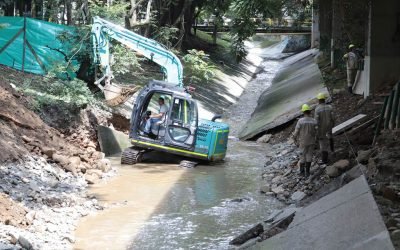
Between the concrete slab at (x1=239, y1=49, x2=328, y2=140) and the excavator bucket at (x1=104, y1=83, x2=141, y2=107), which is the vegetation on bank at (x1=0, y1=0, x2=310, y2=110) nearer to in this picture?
the excavator bucket at (x1=104, y1=83, x2=141, y2=107)

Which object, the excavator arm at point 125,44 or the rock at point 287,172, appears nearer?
the rock at point 287,172

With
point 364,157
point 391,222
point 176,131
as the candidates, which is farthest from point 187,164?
point 391,222

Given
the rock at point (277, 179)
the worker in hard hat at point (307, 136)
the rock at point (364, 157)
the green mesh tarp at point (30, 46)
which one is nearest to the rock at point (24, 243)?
the rock at point (364, 157)

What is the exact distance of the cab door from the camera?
15953 millimetres

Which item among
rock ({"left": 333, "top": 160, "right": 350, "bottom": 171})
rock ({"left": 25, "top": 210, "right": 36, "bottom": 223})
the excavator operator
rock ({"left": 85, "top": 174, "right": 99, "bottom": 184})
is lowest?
rock ({"left": 85, "top": 174, "right": 99, "bottom": 184})

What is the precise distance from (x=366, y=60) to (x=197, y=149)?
718cm

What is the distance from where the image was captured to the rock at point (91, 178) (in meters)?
13.7

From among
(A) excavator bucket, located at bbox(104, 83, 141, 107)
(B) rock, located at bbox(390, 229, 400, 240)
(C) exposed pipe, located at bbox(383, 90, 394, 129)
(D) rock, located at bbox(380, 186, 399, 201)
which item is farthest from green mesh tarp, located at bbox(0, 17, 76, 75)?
(B) rock, located at bbox(390, 229, 400, 240)

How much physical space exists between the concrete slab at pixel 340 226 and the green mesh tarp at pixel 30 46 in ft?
43.2

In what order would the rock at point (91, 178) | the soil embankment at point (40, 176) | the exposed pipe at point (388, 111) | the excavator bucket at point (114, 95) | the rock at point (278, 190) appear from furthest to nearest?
the excavator bucket at point (114, 95)
the rock at point (91, 178)
the exposed pipe at point (388, 111)
the rock at point (278, 190)
the soil embankment at point (40, 176)

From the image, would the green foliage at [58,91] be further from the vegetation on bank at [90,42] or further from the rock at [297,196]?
the rock at [297,196]

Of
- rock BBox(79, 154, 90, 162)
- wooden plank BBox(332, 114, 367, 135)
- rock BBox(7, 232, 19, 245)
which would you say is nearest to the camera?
rock BBox(7, 232, 19, 245)

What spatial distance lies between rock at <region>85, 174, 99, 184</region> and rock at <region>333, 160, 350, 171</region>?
581 cm

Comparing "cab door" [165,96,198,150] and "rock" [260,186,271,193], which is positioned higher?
"cab door" [165,96,198,150]
